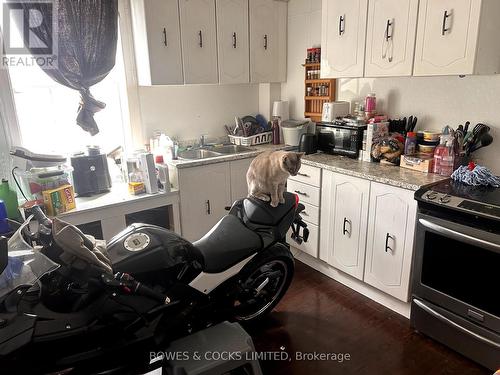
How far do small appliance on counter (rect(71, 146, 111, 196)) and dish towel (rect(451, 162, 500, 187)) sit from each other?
91.5 inches

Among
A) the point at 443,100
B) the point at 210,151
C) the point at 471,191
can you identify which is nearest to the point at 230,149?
the point at 210,151

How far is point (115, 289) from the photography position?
4.61 feet

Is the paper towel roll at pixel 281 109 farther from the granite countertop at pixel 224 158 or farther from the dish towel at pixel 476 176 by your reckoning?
the dish towel at pixel 476 176

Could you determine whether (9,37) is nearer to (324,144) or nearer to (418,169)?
(324,144)

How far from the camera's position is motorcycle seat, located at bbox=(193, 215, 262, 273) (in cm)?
180

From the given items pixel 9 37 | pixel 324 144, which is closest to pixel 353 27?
pixel 324 144

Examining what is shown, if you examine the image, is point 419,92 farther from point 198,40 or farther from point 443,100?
point 198,40

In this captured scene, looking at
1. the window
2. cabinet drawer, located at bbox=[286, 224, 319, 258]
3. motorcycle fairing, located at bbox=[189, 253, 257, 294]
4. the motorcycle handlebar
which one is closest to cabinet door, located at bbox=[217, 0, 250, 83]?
the window

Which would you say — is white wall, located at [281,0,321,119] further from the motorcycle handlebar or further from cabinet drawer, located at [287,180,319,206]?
the motorcycle handlebar

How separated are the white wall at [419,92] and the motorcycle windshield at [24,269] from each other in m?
2.40

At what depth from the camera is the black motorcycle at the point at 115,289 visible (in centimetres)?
125

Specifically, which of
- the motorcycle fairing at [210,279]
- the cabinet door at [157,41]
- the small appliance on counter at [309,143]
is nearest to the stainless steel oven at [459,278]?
the motorcycle fairing at [210,279]

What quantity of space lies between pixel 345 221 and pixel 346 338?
2.50 feet

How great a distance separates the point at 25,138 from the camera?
2.66m
